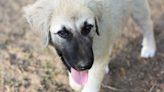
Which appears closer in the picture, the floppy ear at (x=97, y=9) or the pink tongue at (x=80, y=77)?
the floppy ear at (x=97, y=9)

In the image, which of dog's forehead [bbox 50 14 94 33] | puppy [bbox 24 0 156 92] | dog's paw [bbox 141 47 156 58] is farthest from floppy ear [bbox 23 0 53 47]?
dog's paw [bbox 141 47 156 58]

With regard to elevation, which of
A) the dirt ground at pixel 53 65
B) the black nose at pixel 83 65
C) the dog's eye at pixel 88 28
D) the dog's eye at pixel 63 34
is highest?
the dog's eye at pixel 88 28

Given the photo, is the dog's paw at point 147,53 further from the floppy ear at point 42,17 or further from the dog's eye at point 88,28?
the floppy ear at point 42,17

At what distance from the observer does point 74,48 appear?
2.33m

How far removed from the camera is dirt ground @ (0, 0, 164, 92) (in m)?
3.54

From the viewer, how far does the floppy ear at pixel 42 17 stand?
2445mm

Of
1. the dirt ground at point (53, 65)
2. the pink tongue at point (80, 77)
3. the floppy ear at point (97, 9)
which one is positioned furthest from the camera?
the dirt ground at point (53, 65)

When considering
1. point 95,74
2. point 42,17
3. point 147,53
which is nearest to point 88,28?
point 42,17

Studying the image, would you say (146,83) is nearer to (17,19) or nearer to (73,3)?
(73,3)

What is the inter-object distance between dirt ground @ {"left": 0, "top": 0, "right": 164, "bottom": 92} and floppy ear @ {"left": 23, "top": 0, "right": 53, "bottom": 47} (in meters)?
1.38

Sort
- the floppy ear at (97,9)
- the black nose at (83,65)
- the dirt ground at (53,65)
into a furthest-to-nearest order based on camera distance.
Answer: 1. the dirt ground at (53,65)
2. the floppy ear at (97,9)
3. the black nose at (83,65)

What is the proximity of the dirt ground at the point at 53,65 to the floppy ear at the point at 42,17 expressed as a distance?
1.38 metres

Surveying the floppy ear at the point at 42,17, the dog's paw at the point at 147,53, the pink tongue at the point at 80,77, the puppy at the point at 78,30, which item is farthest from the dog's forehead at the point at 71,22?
the dog's paw at the point at 147,53

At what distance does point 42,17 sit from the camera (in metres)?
2.47
